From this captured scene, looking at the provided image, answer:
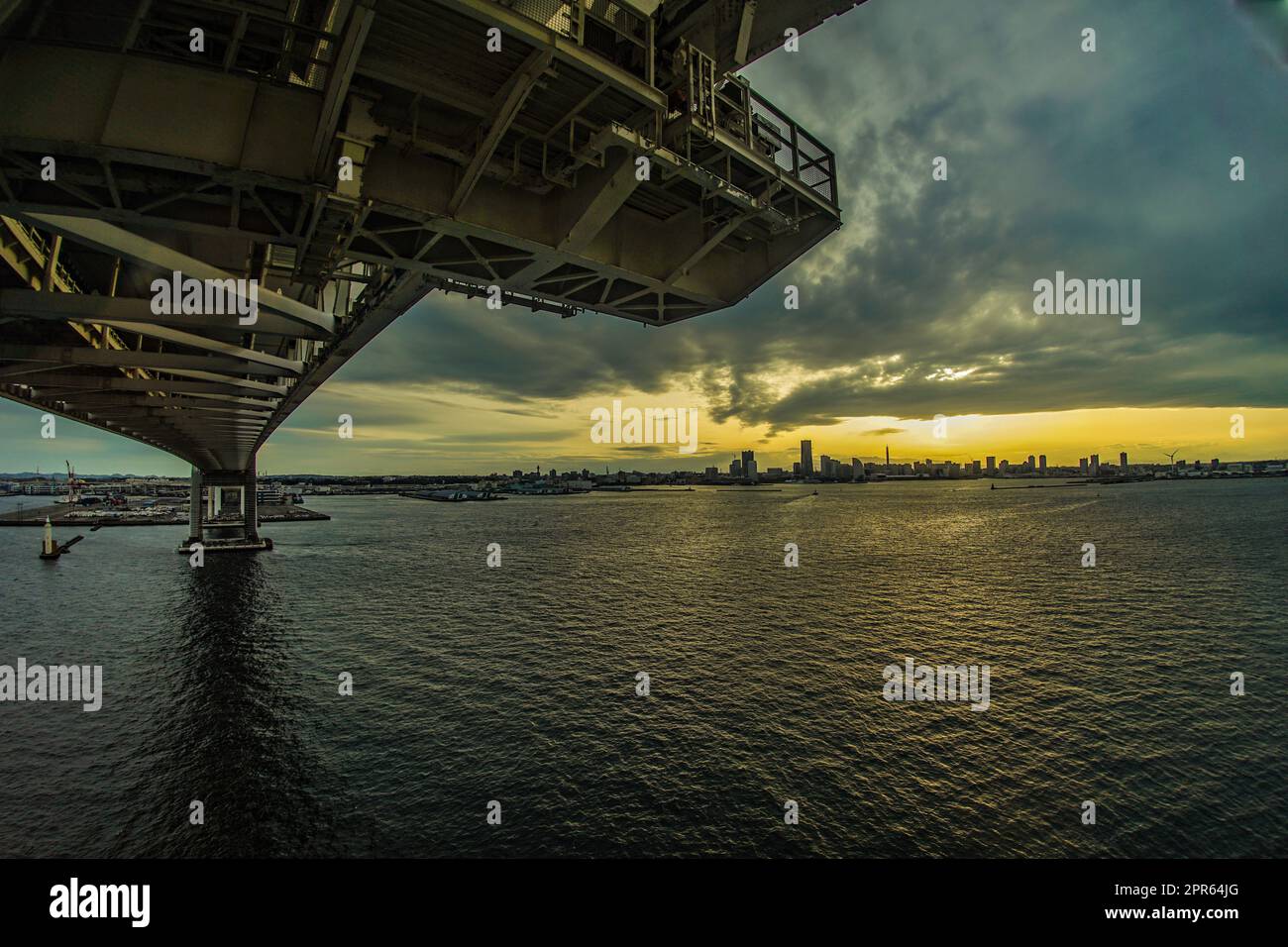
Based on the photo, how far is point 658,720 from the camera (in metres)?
20.4

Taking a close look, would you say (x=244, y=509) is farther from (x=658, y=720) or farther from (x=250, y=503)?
(x=658, y=720)

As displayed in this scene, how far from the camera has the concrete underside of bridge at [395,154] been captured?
6.57 m

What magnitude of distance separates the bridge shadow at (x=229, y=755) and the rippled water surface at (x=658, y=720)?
0.36ft

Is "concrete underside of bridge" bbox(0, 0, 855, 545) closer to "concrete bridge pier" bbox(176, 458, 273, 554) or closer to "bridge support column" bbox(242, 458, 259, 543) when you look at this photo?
"concrete bridge pier" bbox(176, 458, 273, 554)

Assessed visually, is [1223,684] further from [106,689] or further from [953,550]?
[106,689]

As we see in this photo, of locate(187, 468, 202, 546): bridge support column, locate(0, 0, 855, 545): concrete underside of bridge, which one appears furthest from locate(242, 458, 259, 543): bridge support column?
locate(0, 0, 855, 545): concrete underside of bridge

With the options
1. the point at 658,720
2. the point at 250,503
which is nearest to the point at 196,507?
the point at 250,503

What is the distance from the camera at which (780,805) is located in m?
15.5

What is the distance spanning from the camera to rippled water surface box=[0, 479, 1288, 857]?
14.8 metres

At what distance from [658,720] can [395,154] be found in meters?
19.2

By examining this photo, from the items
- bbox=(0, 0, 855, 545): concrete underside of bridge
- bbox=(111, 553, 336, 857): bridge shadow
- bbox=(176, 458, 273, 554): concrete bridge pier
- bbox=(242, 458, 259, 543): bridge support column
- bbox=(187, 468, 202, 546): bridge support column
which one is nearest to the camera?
bbox=(0, 0, 855, 545): concrete underside of bridge

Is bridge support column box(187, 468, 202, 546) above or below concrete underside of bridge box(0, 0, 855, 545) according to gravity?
below

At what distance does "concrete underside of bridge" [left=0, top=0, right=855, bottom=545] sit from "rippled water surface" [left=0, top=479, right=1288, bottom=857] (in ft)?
45.1
